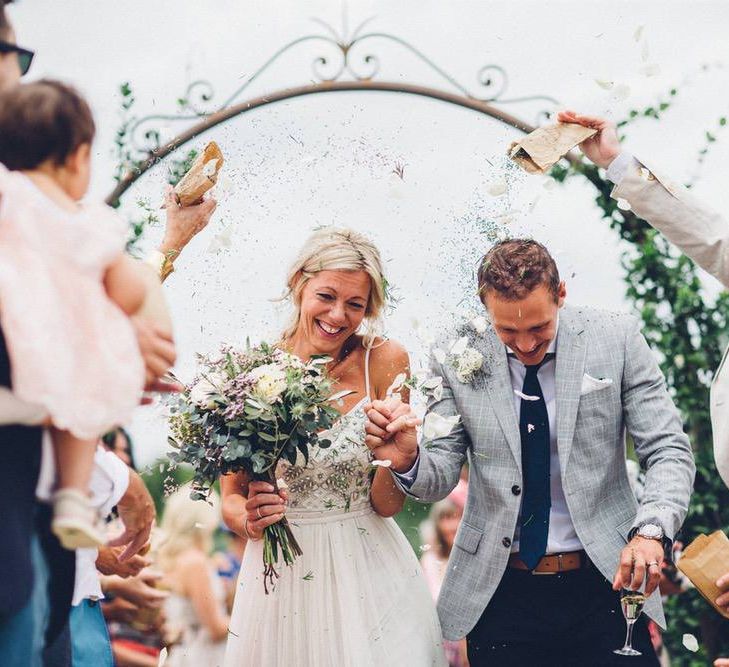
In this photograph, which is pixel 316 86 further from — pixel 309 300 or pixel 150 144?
pixel 309 300

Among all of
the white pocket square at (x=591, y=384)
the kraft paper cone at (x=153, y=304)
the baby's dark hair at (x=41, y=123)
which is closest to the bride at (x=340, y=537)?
the white pocket square at (x=591, y=384)

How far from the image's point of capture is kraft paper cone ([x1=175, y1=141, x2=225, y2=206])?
3.84 meters

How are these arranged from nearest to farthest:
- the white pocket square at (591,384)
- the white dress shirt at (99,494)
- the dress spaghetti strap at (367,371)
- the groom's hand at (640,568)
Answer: the white dress shirt at (99,494), the groom's hand at (640,568), the white pocket square at (591,384), the dress spaghetti strap at (367,371)

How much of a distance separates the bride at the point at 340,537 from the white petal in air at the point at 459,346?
11.1 inches

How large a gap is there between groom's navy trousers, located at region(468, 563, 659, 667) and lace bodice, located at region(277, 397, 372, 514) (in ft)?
2.33

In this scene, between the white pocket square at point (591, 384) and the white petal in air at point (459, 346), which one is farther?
the white petal in air at point (459, 346)

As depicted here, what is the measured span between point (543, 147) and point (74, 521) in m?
2.20

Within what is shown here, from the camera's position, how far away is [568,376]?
4.21 meters

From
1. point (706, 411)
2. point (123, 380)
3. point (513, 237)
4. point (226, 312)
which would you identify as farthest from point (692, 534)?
point (123, 380)

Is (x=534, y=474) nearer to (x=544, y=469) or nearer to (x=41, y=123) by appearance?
(x=544, y=469)

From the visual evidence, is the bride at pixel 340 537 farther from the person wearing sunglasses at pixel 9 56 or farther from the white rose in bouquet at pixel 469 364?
the person wearing sunglasses at pixel 9 56

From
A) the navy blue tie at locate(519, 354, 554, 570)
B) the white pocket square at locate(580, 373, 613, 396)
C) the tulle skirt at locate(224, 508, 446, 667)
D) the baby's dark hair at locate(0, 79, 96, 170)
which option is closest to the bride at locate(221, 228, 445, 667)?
the tulle skirt at locate(224, 508, 446, 667)

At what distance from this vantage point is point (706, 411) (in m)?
6.37

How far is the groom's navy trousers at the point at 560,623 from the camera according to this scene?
4082mm
